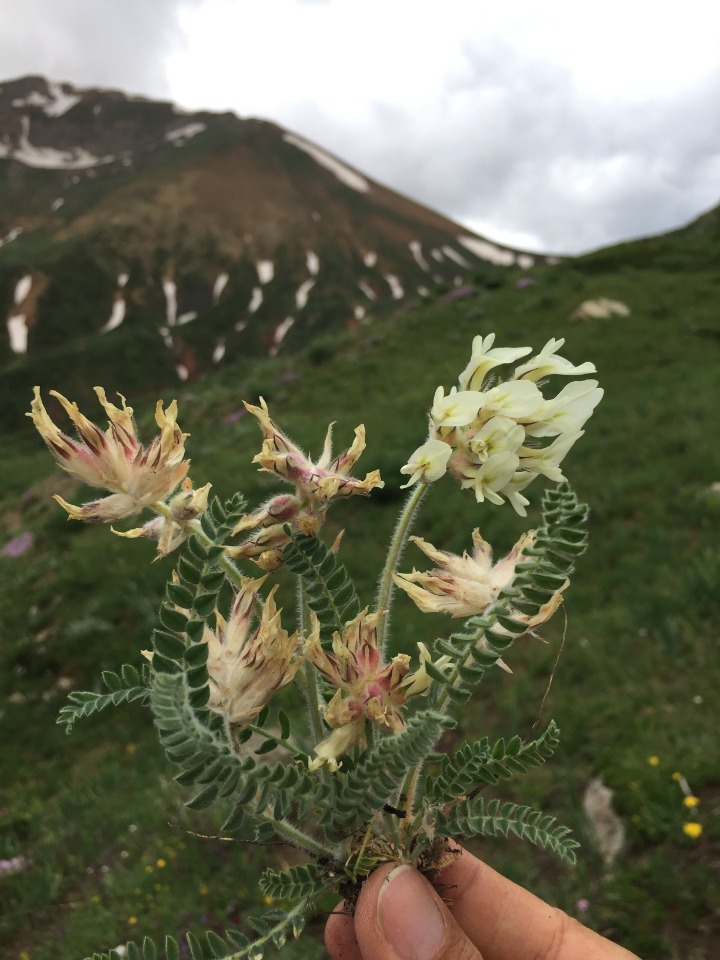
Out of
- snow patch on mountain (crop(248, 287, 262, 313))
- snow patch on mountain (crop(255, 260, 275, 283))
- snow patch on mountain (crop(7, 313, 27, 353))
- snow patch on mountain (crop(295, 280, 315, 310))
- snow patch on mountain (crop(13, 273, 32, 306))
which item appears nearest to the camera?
snow patch on mountain (crop(7, 313, 27, 353))

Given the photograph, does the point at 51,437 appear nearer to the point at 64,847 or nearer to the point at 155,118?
the point at 64,847

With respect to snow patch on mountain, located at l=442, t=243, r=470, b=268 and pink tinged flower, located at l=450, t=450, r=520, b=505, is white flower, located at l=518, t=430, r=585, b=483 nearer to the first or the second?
pink tinged flower, located at l=450, t=450, r=520, b=505

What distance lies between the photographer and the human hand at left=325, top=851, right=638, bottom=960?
64.7 inches

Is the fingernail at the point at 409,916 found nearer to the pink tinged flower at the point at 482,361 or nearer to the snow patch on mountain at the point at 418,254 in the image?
the pink tinged flower at the point at 482,361

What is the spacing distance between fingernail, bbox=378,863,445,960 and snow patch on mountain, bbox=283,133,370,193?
4616 inches

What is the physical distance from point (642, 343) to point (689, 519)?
708 centimetres

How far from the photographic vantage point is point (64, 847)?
549 centimetres

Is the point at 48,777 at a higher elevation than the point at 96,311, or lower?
lower

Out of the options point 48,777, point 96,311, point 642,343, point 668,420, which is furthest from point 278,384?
point 96,311

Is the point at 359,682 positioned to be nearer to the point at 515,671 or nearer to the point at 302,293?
the point at 515,671

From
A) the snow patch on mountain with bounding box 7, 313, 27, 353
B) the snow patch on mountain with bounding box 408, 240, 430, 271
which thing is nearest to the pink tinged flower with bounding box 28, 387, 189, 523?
the snow patch on mountain with bounding box 7, 313, 27, 353

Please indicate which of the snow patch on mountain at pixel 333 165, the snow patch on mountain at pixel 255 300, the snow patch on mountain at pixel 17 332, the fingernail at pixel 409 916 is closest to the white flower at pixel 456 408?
the fingernail at pixel 409 916

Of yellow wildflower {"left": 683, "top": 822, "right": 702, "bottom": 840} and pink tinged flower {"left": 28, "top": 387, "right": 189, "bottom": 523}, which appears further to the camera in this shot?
yellow wildflower {"left": 683, "top": 822, "right": 702, "bottom": 840}

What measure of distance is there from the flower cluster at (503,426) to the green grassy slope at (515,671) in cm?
311
